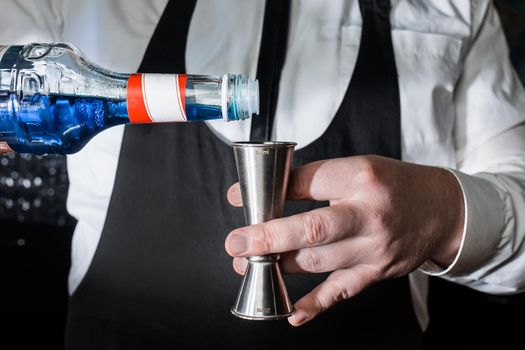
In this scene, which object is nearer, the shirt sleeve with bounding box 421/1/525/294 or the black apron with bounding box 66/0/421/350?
the shirt sleeve with bounding box 421/1/525/294

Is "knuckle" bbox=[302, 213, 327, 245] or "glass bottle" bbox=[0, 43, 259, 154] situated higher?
"glass bottle" bbox=[0, 43, 259, 154]

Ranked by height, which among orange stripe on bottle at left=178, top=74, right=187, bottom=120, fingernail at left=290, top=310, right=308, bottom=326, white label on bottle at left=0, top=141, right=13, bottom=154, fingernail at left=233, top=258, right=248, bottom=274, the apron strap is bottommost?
fingernail at left=290, top=310, right=308, bottom=326

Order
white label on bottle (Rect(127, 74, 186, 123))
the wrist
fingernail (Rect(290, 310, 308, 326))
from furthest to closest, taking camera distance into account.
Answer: the wrist, fingernail (Rect(290, 310, 308, 326)), white label on bottle (Rect(127, 74, 186, 123))

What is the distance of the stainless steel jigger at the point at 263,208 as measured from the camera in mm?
601

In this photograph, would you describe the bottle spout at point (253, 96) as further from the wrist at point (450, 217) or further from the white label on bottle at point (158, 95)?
the wrist at point (450, 217)

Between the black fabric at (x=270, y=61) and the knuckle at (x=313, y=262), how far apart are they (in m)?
0.31

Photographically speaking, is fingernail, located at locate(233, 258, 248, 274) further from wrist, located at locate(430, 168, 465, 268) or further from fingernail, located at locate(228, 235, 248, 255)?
wrist, located at locate(430, 168, 465, 268)

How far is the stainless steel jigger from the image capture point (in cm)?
60

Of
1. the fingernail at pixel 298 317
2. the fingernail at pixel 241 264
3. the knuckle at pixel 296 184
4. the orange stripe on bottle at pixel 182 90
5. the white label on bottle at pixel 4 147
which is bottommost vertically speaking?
the fingernail at pixel 298 317

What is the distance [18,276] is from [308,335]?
932mm

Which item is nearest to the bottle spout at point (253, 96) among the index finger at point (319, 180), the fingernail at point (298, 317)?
the index finger at point (319, 180)

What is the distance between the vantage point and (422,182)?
77 centimetres

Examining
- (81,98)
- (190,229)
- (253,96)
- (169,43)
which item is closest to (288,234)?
(253,96)

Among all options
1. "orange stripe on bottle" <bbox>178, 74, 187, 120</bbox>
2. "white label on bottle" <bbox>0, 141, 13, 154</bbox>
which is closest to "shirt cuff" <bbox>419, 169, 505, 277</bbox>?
"orange stripe on bottle" <bbox>178, 74, 187, 120</bbox>
